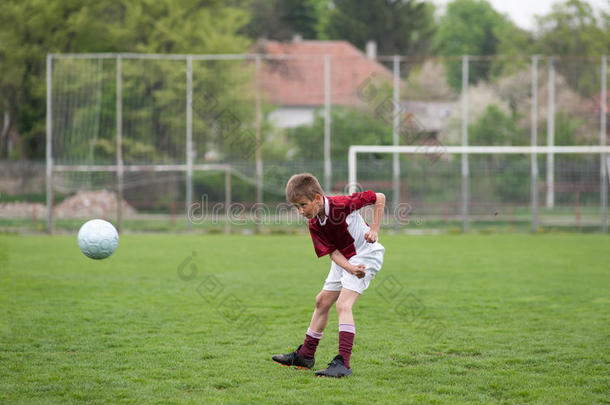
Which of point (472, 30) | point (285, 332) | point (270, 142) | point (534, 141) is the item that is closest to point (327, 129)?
point (270, 142)

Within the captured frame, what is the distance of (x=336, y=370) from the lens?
5.21 meters

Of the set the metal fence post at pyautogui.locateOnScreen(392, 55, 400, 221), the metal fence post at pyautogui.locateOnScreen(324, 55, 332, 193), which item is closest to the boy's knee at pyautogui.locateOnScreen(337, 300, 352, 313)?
the metal fence post at pyautogui.locateOnScreen(324, 55, 332, 193)

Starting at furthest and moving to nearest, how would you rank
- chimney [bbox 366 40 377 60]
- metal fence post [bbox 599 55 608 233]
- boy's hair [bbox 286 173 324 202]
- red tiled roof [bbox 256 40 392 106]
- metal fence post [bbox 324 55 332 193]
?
chimney [bbox 366 40 377 60], red tiled roof [bbox 256 40 392 106], metal fence post [bbox 324 55 332 193], metal fence post [bbox 599 55 608 233], boy's hair [bbox 286 173 324 202]

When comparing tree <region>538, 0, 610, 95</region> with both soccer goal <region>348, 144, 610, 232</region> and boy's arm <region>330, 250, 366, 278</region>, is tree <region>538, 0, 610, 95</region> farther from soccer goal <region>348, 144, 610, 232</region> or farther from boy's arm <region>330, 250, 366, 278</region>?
boy's arm <region>330, 250, 366, 278</region>

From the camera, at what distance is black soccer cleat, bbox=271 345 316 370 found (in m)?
5.53

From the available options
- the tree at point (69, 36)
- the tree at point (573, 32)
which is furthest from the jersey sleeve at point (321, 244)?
the tree at point (573, 32)

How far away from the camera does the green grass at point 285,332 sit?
16.0 feet

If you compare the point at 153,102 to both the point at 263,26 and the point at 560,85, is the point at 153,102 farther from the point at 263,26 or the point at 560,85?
the point at 263,26

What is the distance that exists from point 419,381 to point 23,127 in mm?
30026

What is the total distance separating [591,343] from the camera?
645 centimetres

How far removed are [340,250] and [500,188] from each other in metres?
20.1

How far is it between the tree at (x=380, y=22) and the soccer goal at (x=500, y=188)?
2795 cm

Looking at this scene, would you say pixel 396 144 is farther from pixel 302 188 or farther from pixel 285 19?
pixel 285 19

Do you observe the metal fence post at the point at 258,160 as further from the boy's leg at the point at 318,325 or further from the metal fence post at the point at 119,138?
the boy's leg at the point at 318,325
